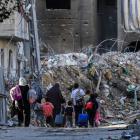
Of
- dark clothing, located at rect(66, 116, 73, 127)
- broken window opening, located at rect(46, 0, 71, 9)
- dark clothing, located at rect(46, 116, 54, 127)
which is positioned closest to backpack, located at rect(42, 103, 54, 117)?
dark clothing, located at rect(46, 116, 54, 127)

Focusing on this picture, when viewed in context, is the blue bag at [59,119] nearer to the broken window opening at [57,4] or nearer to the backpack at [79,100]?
the backpack at [79,100]

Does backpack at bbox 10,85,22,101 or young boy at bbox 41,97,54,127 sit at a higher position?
backpack at bbox 10,85,22,101

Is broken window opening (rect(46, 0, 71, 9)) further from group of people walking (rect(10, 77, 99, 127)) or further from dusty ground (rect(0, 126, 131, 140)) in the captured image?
dusty ground (rect(0, 126, 131, 140))

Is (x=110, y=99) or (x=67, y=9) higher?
(x=67, y=9)

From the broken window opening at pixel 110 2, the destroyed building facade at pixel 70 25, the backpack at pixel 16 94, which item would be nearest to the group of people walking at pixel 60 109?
the backpack at pixel 16 94

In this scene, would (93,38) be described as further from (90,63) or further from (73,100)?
(73,100)

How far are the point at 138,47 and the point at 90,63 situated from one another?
52.6 ft

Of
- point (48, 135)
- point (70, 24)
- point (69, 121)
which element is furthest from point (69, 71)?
point (48, 135)

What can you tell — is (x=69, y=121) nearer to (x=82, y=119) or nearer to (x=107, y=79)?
(x=82, y=119)

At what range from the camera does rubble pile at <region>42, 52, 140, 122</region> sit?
119 ft

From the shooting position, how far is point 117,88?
38.9m

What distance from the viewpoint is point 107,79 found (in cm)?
3912

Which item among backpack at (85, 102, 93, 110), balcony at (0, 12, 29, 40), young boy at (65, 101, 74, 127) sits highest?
balcony at (0, 12, 29, 40)

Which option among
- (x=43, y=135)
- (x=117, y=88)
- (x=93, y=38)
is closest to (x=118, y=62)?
(x=117, y=88)
